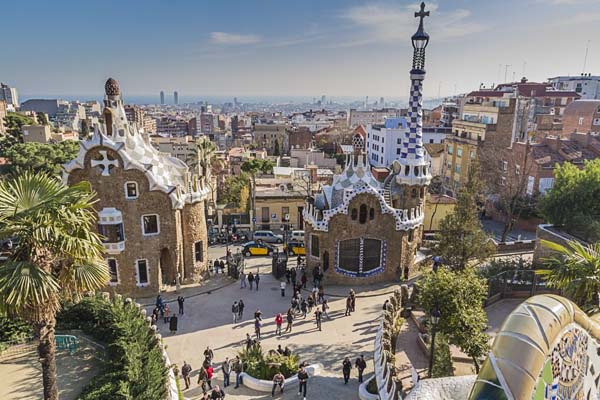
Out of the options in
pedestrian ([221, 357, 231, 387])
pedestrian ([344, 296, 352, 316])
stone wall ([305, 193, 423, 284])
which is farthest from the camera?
stone wall ([305, 193, 423, 284])

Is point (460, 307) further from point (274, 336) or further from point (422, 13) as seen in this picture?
point (422, 13)

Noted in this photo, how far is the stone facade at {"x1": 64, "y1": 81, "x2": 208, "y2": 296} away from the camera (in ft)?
77.7

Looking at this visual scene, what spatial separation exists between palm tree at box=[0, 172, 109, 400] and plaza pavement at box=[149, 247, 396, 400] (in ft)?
24.6

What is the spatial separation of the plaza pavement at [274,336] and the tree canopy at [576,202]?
12.2 meters

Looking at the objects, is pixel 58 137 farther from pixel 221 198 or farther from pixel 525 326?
pixel 525 326

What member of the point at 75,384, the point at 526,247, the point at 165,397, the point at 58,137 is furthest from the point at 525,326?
the point at 58,137

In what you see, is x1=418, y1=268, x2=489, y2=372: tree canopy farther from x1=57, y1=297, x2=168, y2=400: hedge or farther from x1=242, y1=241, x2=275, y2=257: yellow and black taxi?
x1=242, y1=241, x2=275, y2=257: yellow and black taxi

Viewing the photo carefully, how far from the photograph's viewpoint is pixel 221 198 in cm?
5153

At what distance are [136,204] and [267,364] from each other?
1278cm

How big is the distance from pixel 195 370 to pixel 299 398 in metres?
4.78

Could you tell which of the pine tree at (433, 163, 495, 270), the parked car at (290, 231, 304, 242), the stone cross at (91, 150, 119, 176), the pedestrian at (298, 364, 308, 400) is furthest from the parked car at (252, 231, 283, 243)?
the pedestrian at (298, 364, 308, 400)

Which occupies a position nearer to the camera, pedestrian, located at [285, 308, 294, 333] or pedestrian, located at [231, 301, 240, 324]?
pedestrian, located at [285, 308, 294, 333]

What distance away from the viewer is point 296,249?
3281cm

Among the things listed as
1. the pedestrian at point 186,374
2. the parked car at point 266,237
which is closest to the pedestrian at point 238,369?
the pedestrian at point 186,374
